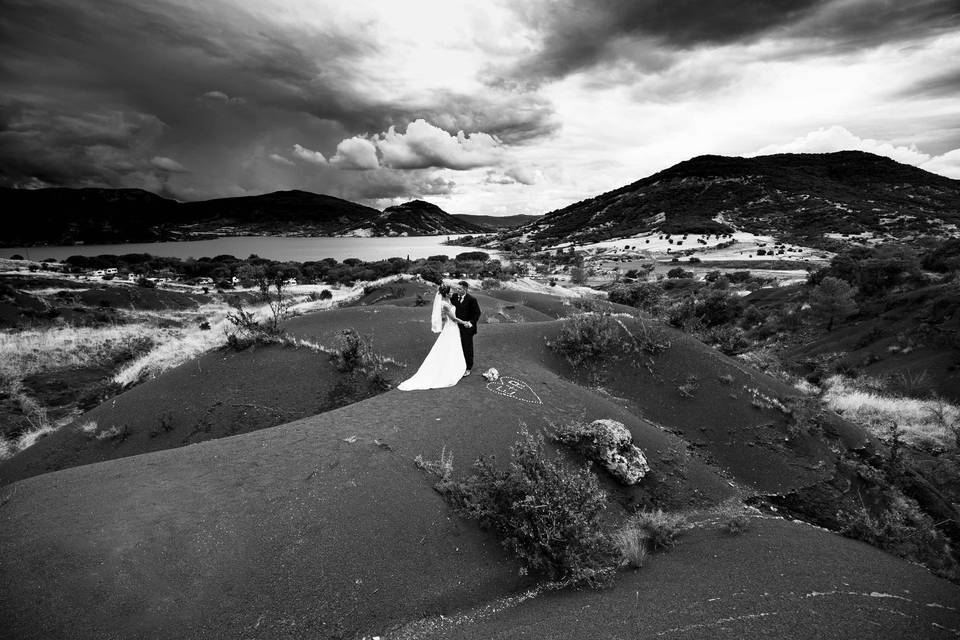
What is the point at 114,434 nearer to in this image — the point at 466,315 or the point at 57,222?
the point at 466,315

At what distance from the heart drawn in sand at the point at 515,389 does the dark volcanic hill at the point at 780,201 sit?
269 feet

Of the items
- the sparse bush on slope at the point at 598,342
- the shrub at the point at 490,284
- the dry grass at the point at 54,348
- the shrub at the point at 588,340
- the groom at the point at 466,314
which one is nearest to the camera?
the groom at the point at 466,314

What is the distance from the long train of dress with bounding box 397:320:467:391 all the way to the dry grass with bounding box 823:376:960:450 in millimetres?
12170

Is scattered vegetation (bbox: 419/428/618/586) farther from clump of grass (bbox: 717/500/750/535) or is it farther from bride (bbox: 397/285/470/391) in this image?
bride (bbox: 397/285/470/391)

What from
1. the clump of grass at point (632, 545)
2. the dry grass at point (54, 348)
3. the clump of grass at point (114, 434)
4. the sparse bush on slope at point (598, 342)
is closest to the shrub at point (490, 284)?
the sparse bush on slope at point (598, 342)

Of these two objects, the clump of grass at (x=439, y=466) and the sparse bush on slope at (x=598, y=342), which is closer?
the clump of grass at (x=439, y=466)

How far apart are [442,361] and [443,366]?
111 mm

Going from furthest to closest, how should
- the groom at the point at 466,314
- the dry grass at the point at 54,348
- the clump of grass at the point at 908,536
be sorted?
1. the dry grass at the point at 54,348
2. the groom at the point at 466,314
3. the clump of grass at the point at 908,536

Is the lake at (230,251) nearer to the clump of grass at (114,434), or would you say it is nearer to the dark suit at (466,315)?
the clump of grass at (114,434)

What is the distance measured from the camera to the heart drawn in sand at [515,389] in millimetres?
8609

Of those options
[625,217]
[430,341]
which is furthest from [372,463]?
[625,217]

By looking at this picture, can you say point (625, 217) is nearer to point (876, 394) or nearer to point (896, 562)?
point (876, 394)

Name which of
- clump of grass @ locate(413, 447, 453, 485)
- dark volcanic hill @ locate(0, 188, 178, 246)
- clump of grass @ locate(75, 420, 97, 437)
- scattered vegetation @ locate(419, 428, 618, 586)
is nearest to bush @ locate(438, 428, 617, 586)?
scattered vegetation @ locate(419, 428, 618, 586)

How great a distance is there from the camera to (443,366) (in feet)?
30.0
